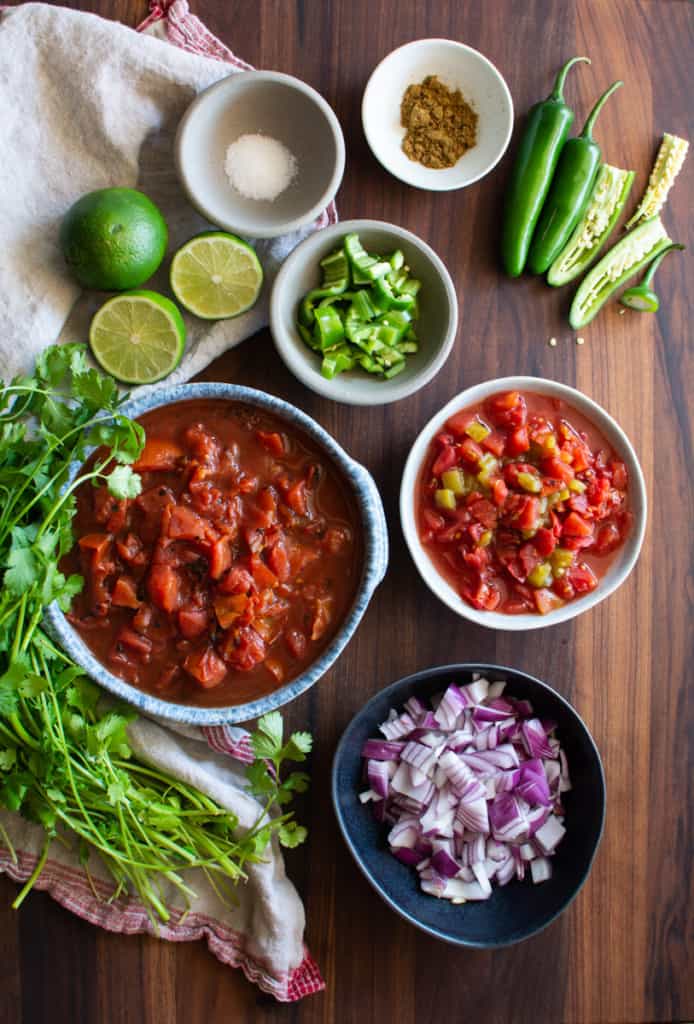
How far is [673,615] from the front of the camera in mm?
3088

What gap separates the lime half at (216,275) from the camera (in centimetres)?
271

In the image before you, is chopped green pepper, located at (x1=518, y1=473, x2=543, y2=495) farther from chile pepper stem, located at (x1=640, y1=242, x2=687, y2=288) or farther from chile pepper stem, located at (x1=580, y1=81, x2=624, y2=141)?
chile pepper stem, located at (x1=580, y1=81, x2=624, y2=141)

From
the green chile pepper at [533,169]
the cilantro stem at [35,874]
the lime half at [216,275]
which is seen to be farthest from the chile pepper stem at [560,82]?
the cilantro stem at [35,874]

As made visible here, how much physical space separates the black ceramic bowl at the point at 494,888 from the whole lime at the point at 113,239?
1.44 m

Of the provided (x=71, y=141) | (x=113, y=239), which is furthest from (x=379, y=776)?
(x=71, y=141)

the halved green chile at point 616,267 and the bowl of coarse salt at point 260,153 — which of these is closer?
the bowl of coarse salt at point 260,153

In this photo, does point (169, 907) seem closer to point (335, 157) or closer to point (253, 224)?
point (253, 224)

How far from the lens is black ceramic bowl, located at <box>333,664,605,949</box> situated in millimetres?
2715

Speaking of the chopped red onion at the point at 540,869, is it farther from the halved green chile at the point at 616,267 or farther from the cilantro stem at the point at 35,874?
the halved green chile at the point at 616,267

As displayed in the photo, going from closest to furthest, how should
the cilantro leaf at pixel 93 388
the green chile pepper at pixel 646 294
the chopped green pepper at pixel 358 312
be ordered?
the cilantro leaf at pixel 93 388
the chopped green pepper at pixel 358 312
the green chile pepper at pixel 646 294

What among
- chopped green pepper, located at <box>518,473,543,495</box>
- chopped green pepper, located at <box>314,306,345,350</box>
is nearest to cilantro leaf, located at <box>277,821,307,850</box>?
chopped green pepper, located at <box>518,473,543,495</box>

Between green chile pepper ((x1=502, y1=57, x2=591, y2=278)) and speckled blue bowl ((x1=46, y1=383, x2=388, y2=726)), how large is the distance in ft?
2.97

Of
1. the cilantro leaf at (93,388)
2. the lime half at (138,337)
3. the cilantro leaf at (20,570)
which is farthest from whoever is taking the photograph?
the lime half at (138,337)

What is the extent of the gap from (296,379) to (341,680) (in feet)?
3.22
